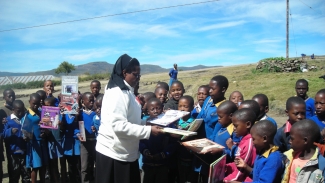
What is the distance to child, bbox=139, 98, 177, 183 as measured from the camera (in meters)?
3.80

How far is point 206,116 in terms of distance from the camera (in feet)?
13.0

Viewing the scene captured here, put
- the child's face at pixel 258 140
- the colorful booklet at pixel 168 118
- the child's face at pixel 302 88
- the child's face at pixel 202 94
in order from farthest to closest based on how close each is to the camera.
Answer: the child's face at pixel 302 88
the child's face at pixel 202 94
the colorful booklet at pixel 168 118
the child's face at pixel 258 140

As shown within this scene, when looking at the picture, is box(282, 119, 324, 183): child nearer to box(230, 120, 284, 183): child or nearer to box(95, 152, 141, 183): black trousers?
box(230, 120, 284, 183): child

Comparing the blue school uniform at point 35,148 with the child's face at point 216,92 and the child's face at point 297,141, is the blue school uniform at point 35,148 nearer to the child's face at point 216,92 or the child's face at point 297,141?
the child's face at point 216,92

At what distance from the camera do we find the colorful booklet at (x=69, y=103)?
185 inches

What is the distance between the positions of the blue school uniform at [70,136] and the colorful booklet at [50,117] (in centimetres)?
46

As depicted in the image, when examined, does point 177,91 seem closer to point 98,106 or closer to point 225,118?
point 98,106

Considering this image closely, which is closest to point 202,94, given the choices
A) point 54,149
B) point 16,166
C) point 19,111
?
point 54,149

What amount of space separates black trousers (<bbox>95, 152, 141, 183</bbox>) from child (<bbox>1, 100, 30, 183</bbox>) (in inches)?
99.5

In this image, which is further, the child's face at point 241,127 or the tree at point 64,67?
the tree at point 64,67

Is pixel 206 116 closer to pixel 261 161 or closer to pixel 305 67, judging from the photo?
pixel 261 161

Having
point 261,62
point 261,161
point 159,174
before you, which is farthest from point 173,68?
point 261,161

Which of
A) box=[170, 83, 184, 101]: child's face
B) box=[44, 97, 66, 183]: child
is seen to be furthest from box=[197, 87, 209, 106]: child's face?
box=[44, 97, 66, 183]: child

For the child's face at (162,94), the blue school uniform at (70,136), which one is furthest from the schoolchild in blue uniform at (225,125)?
the blue school uniform at (70,136)
